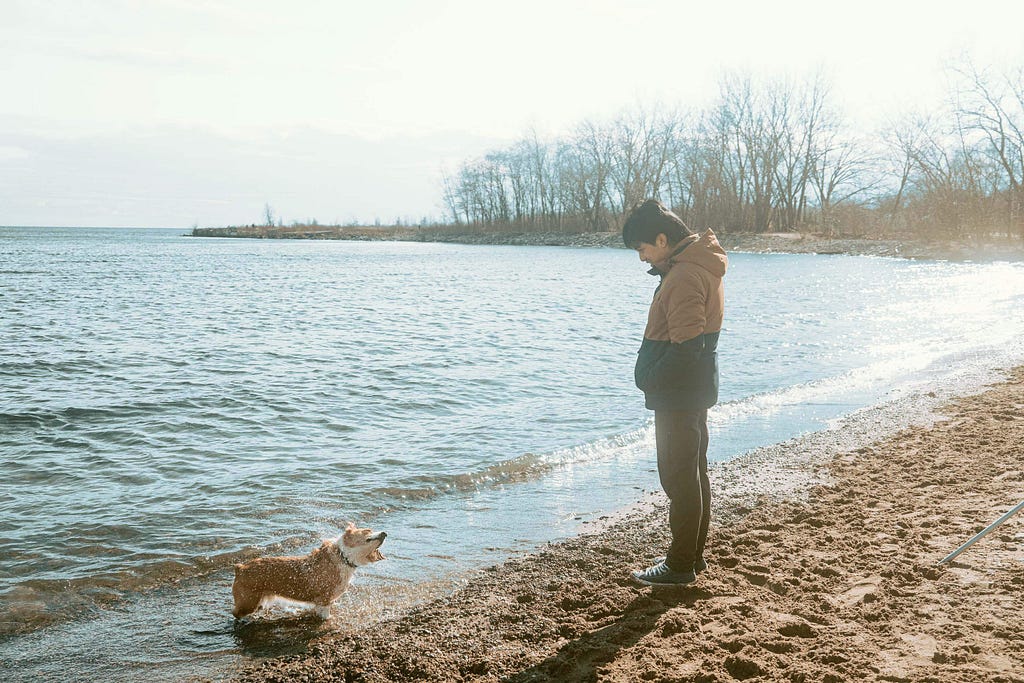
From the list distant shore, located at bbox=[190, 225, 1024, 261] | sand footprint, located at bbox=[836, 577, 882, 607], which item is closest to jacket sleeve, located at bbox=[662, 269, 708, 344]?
sand footprint, located at bbox=[836, 577, 882, 607]

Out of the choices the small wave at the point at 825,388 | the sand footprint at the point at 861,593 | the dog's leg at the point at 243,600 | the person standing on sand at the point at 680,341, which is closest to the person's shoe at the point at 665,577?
the person standing on sand at the point at 680,341

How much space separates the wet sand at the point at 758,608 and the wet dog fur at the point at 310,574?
0.26 meters

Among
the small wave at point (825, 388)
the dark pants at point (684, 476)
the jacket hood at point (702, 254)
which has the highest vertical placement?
the jacket hood at point (702, 254)

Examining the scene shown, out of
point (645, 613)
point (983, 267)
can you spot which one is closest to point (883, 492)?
point (645, 613)

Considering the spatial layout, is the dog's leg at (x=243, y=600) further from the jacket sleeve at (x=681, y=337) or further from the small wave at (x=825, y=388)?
the small wave at (x=825, y=388)

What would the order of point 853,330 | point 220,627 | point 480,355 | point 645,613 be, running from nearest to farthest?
point 645,613
point 220,627
point 480,355
point 853,330

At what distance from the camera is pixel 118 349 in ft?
53.1

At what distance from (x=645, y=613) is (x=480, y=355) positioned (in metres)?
11.3

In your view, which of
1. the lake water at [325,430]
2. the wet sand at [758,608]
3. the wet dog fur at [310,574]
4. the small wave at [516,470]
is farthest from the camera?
the small wave at [516,470]

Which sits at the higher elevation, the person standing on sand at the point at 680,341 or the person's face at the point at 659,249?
the person's face at the point at 659,249

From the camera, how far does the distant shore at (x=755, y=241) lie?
44469mm

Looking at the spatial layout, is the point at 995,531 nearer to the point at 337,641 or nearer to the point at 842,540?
the point at 842,540

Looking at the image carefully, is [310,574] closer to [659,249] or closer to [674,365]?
[674,365]

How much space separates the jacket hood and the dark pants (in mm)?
819
